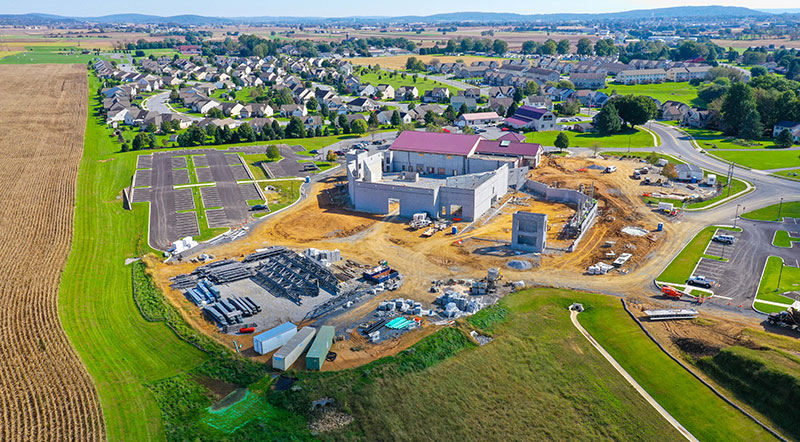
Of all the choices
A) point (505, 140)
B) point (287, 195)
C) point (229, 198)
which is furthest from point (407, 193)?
point (505, 140)

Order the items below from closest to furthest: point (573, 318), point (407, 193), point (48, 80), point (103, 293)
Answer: point (573, 318) → point (103, 293) → point (407, 193) → point (48, 80)

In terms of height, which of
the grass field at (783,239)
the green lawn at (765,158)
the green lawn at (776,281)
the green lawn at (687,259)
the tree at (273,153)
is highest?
the tree at (273,153)

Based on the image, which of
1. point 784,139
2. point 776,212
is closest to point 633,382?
point 776,212

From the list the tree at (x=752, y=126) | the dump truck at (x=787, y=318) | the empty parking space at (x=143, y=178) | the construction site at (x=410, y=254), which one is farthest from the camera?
the tree at (x=752, y=126)

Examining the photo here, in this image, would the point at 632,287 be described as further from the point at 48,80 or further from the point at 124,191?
the point at 48,80

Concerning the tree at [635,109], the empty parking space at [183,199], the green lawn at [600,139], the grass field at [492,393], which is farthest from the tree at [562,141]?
the empty parking space at [183,199]

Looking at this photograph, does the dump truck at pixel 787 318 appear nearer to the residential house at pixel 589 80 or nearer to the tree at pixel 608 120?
the tree at pixel 608 120

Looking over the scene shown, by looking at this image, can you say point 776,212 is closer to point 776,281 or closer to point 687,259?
point 687,259
